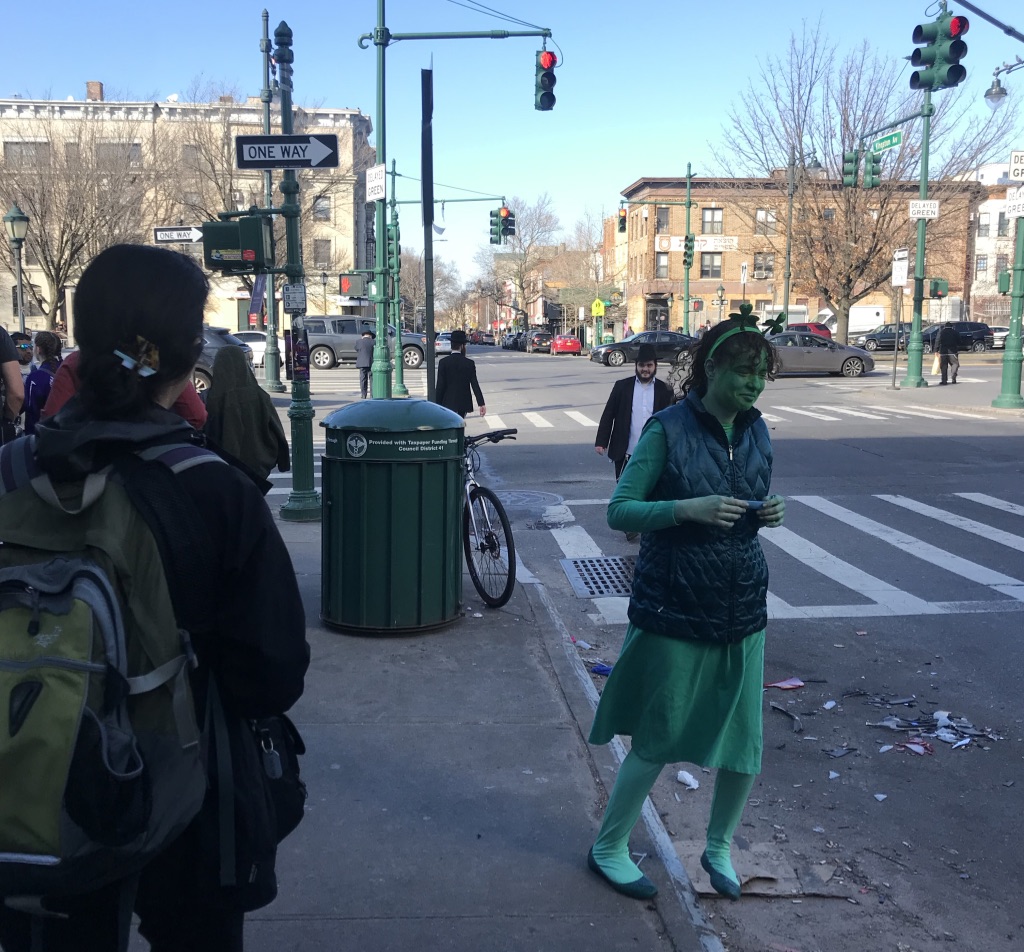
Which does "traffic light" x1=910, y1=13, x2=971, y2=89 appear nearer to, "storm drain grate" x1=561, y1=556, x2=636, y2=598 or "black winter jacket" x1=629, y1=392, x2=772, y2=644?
"storm drain grate" x1=561, y1=556, x2=636, y2=598

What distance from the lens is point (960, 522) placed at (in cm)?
1021

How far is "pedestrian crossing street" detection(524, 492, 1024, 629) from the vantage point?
7.39 meters

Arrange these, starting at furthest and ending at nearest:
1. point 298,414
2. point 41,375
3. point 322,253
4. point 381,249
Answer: point 322,253 < point 381,249 < point 298,414 < point 41,375

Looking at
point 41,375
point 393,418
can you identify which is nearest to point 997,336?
point 41,375

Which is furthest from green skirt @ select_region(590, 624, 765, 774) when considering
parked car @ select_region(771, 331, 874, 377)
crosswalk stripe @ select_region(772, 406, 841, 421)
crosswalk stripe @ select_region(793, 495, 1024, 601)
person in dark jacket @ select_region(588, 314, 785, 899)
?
parked car @ select_region(771, 331, 874, 377)

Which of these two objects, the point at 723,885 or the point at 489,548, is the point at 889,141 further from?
the point at 723,885

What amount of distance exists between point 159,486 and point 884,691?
4783 millimetres

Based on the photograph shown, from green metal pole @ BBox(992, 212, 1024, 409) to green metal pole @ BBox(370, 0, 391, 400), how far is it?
39.6 ft

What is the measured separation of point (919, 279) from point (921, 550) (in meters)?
19.7

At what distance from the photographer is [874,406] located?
23250 mm

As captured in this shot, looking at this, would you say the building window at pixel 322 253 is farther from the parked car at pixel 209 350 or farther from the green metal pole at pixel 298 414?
the green metal pole at pixel 298 414

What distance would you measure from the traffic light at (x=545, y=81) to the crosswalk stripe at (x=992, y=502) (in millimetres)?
9653

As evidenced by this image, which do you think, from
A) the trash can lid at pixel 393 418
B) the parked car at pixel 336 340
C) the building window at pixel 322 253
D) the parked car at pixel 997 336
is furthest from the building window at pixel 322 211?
the trash can lid at pixel 393 418

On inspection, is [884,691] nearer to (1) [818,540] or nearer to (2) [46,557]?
(1) [818,540]
